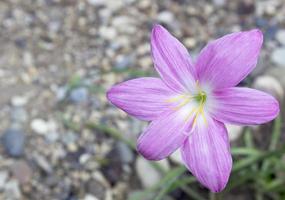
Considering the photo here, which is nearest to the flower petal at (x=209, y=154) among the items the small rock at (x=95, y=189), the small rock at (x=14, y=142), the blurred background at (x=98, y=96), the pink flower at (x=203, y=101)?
the pink flower at (x=203, y=101)

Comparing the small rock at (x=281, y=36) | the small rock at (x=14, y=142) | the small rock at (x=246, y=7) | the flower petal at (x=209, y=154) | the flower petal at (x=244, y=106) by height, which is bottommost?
the small rock at (x=14, y=142)

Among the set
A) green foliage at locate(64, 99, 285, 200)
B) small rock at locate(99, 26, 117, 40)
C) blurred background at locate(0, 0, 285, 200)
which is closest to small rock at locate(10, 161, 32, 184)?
blurred background at locate(0, 0, 285, 200)

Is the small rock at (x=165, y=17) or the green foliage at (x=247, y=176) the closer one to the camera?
the green foliage at (x=247, y=176)

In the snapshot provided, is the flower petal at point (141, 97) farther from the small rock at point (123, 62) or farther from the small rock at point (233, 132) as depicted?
the small rock at point (123, 62)

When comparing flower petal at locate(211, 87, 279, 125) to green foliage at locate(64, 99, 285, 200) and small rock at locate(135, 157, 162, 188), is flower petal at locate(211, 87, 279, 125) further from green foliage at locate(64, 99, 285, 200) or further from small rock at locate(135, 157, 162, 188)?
small rock at locate(135, 157, 162, 188)

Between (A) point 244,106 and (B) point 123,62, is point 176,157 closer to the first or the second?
(B) point 123,62
